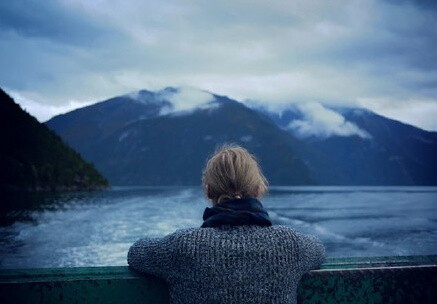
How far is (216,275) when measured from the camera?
2072 mm

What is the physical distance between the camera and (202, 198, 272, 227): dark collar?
7.14ft

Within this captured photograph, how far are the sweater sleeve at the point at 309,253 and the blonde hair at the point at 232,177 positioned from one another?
1.19 ft

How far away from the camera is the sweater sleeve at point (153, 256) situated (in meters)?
2.20

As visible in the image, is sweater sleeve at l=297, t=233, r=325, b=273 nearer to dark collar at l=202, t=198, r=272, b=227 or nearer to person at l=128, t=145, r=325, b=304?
person at l=128, t=145, r=325, b=304

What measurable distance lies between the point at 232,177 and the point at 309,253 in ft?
1.98

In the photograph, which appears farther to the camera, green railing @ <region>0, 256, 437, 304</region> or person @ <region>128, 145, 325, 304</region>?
green railing @ <region>0, 256, 437, 304</region>

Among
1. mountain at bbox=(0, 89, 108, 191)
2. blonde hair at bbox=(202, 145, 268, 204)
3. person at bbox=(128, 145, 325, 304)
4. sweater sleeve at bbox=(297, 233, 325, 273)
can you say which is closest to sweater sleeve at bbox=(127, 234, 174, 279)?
person at bbox=(128, 145, 325, 304)

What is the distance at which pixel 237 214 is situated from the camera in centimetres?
217

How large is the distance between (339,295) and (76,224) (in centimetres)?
3686

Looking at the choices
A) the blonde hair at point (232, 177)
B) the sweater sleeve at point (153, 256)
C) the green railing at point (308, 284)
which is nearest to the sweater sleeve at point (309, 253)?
the green railing at point (308, 284)

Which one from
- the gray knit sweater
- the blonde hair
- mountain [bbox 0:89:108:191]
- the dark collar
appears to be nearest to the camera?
the gray knit sweater

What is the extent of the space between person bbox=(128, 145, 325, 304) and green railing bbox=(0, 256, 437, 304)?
16 centimetres

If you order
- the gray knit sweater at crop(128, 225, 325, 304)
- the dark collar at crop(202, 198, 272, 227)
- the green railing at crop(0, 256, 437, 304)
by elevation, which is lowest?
the green railing at crop(0, 256, 437, 304)

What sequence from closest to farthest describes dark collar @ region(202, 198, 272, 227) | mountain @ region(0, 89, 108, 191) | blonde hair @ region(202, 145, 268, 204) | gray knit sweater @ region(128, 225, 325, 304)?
gray knit sweater @ region(128, 225, 325, 304) < dark collar @ region(202, 198, 272, 227) < blonde hair @ region(202, 145, 268, 204) < mountain @ region(0, 89, 108, 191)
